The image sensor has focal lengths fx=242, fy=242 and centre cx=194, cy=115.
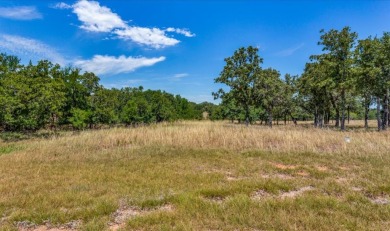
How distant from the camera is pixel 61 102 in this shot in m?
23.2

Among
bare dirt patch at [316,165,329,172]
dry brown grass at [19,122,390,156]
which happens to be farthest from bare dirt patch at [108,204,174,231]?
dry brown grass at [19,122,390,156]

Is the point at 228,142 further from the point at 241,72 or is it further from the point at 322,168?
the point at 241,72

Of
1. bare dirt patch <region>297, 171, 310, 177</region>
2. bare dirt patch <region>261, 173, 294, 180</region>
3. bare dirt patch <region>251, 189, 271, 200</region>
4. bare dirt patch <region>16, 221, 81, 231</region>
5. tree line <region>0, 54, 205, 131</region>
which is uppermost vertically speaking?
A: tree line <region>0, 54, 205, 131</region>

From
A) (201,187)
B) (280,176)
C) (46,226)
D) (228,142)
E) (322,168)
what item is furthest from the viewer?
(228,142)

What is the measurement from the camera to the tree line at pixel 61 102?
700 inches

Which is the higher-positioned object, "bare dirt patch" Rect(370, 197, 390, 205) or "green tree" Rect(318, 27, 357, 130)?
"green tree" Rect(318, 27, 357, 130)

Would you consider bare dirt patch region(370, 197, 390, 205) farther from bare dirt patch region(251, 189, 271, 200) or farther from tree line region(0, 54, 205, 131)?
tree line region(0, 54, 205, 131)

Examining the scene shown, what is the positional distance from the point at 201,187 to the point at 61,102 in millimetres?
21572

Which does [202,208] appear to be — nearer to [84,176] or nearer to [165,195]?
[165,195]

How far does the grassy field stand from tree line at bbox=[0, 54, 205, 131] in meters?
7.63

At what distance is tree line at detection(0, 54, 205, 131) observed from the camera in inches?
700

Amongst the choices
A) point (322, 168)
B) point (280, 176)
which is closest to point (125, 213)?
point (280, 176)

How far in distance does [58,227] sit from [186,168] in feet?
15.1

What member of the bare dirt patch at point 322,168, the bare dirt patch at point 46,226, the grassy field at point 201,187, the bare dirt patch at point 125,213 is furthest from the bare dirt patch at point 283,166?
the bare dirt patch at point 46,226
